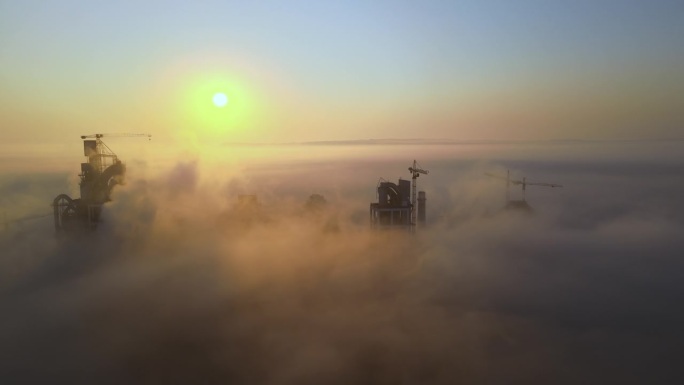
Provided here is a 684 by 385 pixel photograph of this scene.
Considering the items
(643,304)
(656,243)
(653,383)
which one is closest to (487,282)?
(643,304)

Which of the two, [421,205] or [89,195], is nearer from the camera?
[89,195]

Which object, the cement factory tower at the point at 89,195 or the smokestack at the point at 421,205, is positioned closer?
the cement factory tower at the point at 89,195

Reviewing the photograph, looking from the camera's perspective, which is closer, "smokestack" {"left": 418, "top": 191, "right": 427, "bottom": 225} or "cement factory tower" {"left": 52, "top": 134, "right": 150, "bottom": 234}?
"cement factory tower" {"left": 52, "top": 134, "right": 150, "bottom": 234}

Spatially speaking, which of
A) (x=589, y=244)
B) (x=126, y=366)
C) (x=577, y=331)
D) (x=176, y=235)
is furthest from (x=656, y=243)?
(x=126, y=366)

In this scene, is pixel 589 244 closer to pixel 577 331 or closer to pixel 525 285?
pixel 525 285

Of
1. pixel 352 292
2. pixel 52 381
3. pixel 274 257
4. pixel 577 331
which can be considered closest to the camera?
pixel 52 381

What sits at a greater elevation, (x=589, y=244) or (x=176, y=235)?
(x=176, y=235)

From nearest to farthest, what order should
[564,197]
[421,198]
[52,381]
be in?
[52,381]
[421,198]
[564,197]

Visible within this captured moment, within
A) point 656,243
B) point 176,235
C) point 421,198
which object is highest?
point 421,198

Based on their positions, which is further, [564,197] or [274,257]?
[564,197]

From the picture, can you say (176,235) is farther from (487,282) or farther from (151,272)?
(487,282)
